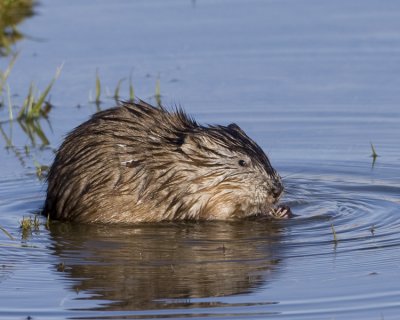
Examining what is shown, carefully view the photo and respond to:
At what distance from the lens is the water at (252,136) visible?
7359 mm

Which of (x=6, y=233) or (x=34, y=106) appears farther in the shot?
(x=34, y=106)

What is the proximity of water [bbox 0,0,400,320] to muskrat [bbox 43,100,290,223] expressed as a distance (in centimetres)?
15

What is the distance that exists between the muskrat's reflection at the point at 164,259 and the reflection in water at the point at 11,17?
5734 millimetres

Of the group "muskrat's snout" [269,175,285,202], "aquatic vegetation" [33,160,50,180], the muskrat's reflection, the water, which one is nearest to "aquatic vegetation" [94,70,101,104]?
the water

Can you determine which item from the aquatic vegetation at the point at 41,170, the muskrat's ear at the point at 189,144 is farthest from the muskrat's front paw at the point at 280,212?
the aquatic vegetation at the point at 41,170

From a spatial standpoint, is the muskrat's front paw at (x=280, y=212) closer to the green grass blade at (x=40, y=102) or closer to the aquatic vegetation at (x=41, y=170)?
the aquatic vegetation at (x=41, y=170)

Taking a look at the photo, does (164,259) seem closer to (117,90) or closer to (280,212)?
(280,212)

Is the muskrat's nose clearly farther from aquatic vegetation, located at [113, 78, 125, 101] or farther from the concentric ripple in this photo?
aquatic vegetation, located at [113, 78, 125, 101]

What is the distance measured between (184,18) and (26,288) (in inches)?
303

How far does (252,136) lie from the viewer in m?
11.4

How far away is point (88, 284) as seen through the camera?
25.2ft

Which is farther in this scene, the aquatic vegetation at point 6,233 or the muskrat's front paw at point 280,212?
the muskrat's front paw at point 280,212

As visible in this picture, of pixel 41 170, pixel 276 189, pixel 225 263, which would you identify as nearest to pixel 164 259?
pixel 225 263

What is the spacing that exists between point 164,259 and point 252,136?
339cm
